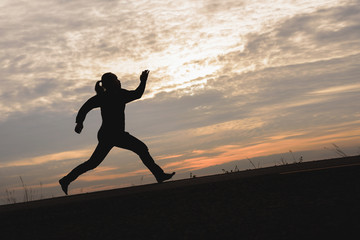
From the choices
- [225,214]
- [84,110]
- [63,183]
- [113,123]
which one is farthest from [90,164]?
[225,214]

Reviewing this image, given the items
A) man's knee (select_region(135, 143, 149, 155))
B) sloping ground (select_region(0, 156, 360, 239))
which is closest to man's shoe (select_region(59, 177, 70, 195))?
man's knee (select_region(135, 143, 149, 155))

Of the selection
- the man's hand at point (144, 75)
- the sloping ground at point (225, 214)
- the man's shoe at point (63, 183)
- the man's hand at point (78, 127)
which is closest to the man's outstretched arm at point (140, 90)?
the man's hand at point (144, 75)

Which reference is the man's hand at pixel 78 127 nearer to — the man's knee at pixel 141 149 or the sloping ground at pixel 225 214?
the man's knee at pixel 141 149

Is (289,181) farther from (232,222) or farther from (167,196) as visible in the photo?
(232,222)

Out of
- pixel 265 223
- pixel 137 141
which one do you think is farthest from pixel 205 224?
pixel 137 141

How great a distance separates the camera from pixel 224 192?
4.96m

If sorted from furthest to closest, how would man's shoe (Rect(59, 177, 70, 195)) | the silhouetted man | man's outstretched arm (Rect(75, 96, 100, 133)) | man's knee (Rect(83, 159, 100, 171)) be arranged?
man's shoe (Rect(59, 177, 70, 195)) < man's outstretched arm (Rect(75, 96, 100, 133)) < man's knee (Rect(83, 159, 100, 171)) < the silhouetted man

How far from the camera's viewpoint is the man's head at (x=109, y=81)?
8203mm

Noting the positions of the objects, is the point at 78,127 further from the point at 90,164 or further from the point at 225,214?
the point at 225,214

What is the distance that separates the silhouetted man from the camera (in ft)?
26.8

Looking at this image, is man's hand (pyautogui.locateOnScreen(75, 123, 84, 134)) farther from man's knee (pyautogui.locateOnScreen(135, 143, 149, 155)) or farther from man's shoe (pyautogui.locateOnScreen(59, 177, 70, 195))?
man's knee (pyautogui.locateOnScreen(135, 143, 149, 155))

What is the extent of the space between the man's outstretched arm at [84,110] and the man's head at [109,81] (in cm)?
35

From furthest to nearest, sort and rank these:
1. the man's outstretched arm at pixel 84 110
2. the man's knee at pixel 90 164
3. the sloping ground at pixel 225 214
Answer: the man's outstretched arm at pixel 84 110 → the man's knee at pixel 90 164 → the sloping ground at pixel 225 214

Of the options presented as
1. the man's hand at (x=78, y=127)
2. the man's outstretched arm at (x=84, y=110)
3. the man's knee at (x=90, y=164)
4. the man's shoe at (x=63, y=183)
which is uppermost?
the man's outstretched arm at (x=84, y=110)
